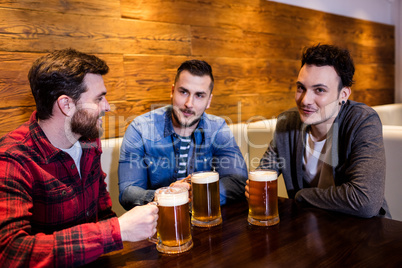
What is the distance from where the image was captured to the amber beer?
962 millimetres

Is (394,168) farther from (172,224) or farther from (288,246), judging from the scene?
(172,224)

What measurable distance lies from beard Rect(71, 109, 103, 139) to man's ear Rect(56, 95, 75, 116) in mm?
32

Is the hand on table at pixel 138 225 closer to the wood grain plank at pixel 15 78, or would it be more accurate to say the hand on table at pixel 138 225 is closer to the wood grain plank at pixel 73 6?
the wood grain plank at pixel 15 78

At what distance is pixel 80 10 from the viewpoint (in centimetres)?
205

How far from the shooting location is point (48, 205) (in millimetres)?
1164

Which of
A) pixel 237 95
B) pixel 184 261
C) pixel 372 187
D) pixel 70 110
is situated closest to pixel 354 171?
pixel 372 187

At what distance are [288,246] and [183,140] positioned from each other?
1.11 metres

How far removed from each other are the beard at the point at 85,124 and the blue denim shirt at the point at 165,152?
0.39 metres

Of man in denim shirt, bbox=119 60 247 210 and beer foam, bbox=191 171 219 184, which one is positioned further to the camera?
man in denim shirt, bbox=119 60 247 210

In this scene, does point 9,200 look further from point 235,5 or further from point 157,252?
→ point 235,5

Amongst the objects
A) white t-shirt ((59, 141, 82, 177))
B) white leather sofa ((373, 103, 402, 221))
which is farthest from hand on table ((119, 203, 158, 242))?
white leather sofa ((373, 103, 402, 221))

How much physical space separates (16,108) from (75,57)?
82cm

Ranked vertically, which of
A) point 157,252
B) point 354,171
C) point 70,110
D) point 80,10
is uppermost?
point 80,10

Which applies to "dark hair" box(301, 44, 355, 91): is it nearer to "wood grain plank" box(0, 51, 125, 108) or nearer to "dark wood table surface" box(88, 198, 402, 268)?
"dark wood table surface" box(88, 198, 402, 268)
